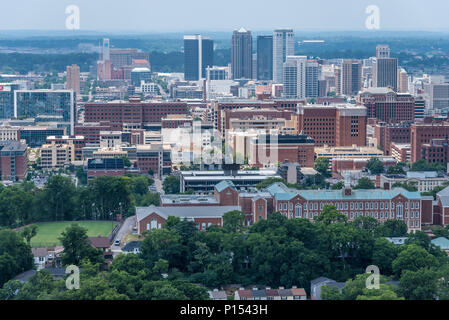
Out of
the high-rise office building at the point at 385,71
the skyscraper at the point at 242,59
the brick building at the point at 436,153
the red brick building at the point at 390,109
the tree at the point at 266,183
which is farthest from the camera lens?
the skyscraper at the point at 242,59

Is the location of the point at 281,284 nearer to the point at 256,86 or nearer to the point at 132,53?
the point at 256,86

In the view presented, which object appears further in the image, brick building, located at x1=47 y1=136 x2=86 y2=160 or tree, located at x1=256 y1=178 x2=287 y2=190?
brick building, located at x1=47 y1=136 x2=86 y2=160

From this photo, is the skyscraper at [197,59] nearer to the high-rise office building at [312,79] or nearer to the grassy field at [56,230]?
the high-rise office building at [312,79]

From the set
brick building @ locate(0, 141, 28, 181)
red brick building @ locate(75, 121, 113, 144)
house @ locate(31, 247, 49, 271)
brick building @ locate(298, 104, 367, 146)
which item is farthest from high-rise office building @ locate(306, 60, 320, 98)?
house @ locate(31, 247, 49, 271)

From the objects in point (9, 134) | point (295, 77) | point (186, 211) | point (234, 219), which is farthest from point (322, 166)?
point (295, 77)

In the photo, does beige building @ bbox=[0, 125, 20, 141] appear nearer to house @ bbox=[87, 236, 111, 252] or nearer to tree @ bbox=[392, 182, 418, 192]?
tree @ bbox=[392, 182, 418, 192]

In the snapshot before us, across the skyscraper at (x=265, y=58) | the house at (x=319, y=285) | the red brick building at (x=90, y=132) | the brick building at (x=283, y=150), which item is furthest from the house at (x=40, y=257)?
the skyscraper at (x=265, y=58)
